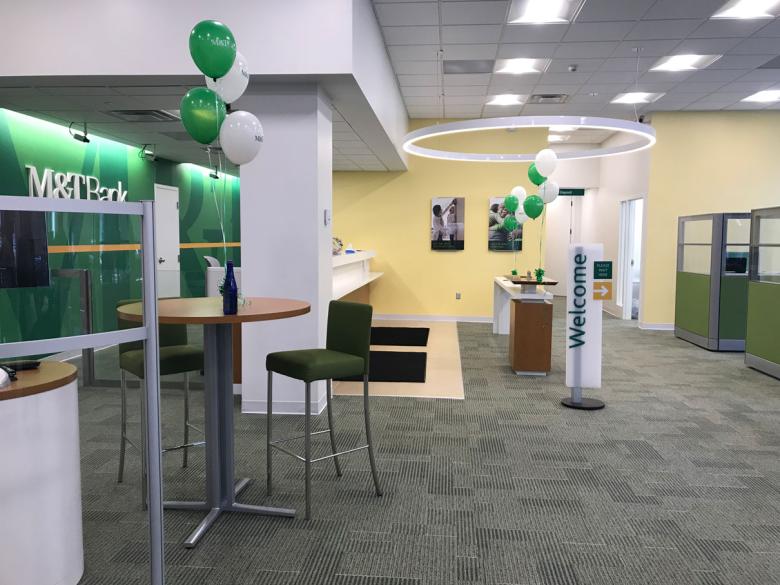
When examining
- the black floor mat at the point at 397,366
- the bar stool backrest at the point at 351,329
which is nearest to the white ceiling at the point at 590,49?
the bar stool backrest at the point at 351,329

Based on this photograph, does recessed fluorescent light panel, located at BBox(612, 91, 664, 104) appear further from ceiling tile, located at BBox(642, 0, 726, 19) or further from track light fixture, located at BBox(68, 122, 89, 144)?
track light fixture, located at BBox(68, 122, 89, 144)

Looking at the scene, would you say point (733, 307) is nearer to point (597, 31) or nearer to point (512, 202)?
point (512, 202)

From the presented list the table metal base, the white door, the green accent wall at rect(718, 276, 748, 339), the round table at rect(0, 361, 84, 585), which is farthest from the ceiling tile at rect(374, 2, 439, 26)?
the white door

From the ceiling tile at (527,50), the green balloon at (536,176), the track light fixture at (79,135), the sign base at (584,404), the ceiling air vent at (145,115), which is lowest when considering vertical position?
the sign base at (584,404)

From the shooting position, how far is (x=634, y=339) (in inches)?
340

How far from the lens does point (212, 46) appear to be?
3.24 metres

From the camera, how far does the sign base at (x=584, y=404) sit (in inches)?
197

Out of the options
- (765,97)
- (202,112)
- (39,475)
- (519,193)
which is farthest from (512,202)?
(39,475)

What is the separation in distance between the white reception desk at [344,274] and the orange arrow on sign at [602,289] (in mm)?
2892

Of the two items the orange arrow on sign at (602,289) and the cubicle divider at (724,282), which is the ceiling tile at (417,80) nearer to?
the cubicle divider at (724,282)

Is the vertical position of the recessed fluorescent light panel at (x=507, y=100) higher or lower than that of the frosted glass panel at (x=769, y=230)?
higher

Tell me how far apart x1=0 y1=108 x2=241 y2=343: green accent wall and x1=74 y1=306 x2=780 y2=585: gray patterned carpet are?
1.27 metres

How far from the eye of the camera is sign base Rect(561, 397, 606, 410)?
4996 millimetres

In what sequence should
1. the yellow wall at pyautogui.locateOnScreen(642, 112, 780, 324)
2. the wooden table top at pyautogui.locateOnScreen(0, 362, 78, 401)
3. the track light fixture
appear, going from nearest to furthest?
1. the wooden table top at pyautogui.locateOnScreen(0, 362, 78, 401)
2. the track light fixture
3. the yellow wall at pyautogui.locateOnScreen(642, 112, 780, 324)
